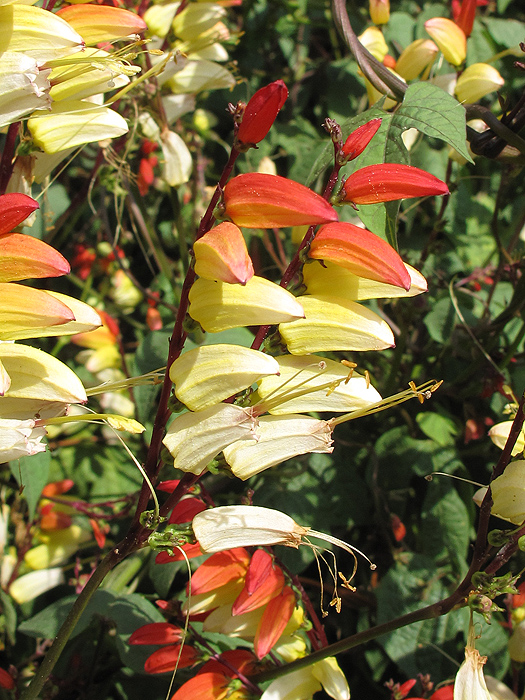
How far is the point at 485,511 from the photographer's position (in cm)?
49

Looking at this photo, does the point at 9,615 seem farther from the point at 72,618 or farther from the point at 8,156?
the point at 8,156

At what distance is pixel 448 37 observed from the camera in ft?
2.61

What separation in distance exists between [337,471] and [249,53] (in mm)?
819

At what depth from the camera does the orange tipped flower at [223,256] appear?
1.29 feet

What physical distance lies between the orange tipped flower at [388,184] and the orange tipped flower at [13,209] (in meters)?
0.22

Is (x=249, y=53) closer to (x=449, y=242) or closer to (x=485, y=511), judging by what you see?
(x=449, y=242)

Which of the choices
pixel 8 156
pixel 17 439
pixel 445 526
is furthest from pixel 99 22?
pixel 445 526

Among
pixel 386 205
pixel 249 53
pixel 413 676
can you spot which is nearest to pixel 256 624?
pixel 413 676

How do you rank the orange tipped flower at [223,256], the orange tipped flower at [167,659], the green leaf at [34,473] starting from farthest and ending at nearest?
the green leaf at [34,473] → the orange tipped flower at [167,659] → the orange tipped flower at [223,256]

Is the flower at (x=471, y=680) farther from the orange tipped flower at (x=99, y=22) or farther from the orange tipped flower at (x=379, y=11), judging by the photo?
the orange tipped flower at (x=379, y=11)

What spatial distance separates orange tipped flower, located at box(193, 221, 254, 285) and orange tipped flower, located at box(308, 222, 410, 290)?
0.20 feet

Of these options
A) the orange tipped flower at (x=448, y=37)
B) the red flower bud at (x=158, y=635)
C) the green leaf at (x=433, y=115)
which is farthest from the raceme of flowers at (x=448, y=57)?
the red flower bud at (x=158, y=635)

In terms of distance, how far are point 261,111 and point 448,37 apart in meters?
0.50

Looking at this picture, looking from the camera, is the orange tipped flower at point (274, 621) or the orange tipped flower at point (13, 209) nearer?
the orange tipped flower at point (13, 209)
